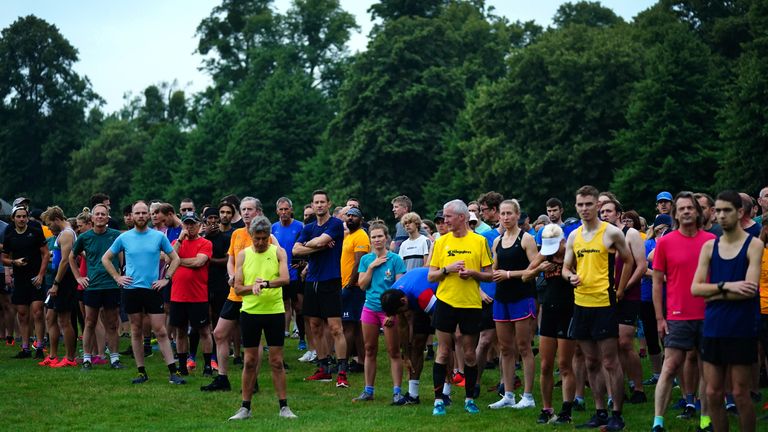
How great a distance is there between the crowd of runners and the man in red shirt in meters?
0.02

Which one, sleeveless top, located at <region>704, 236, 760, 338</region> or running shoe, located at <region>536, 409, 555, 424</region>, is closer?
sleeveless top, located at <region>704, 236, 760, 338</region>

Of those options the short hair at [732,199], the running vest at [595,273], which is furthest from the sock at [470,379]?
the short hair at [732,199]

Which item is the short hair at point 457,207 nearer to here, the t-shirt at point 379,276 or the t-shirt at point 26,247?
the t-shirt at point 379,276

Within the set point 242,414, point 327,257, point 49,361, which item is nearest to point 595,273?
point 242,414

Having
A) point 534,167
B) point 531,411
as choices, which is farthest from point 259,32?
point 531,411

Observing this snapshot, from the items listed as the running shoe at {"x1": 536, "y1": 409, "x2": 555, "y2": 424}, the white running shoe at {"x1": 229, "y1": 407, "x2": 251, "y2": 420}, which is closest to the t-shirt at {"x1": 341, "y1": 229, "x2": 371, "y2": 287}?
the white running shoe at {"x1": 229, "y1": 407, "x2": 251, "y2": 420}

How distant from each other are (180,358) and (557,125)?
114 ft

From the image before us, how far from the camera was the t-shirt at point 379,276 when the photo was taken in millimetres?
12719

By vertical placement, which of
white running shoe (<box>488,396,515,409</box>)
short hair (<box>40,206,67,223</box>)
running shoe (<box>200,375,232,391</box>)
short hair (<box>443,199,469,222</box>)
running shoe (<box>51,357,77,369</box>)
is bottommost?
white running shoe (<box>488,396,515,409</box>)

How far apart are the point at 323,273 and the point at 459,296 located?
3313 millimetres

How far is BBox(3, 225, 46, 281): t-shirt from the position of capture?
16.5 meters

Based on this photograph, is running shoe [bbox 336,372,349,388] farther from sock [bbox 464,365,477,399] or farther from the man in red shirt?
sock [bbox 464,365,477,399]

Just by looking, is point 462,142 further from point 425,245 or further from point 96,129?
point 96,129

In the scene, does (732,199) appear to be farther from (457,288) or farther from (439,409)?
(439,409)
